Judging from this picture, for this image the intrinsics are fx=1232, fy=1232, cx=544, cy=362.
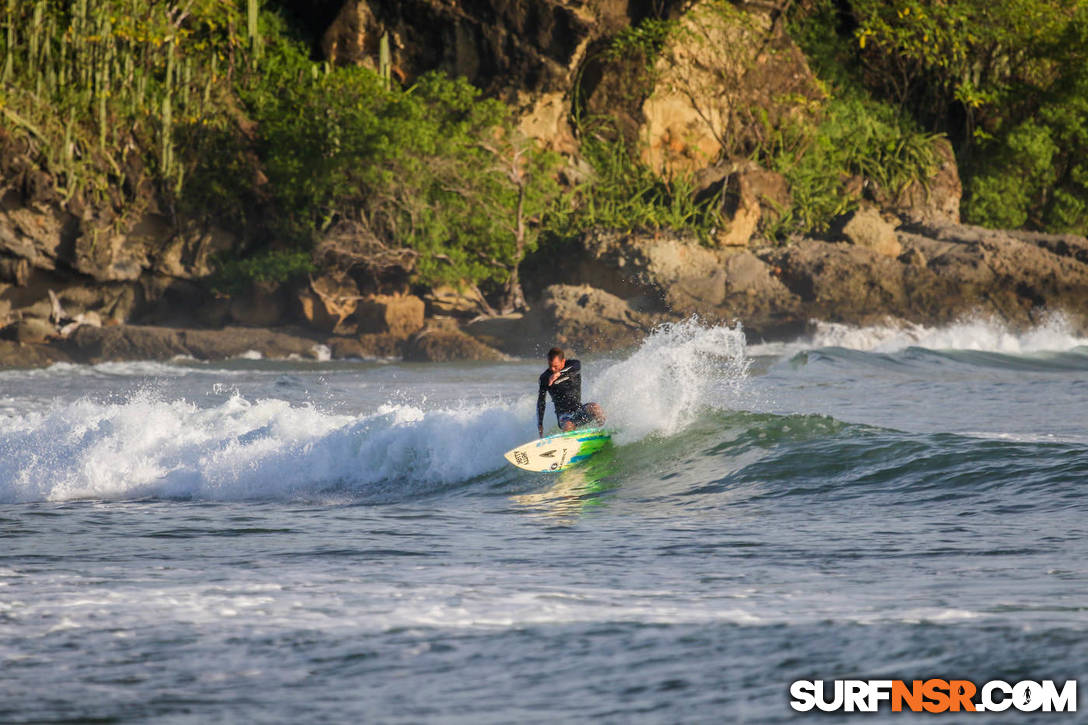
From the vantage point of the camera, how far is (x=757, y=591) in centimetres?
650

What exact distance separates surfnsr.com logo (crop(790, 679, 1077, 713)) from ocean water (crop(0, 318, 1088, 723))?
0.26ft

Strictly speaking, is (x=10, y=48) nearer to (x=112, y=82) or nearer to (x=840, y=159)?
(x=112, y=82)

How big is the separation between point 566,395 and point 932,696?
7.78m

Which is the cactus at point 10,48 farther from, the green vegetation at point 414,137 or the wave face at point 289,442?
the wave face at point 289,442

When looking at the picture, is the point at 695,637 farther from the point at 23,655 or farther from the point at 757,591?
the point at 23,655

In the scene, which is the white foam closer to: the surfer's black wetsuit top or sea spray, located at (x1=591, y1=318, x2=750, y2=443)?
sea spray, located at (x1=591, y1=318, x2=750, y2=443)

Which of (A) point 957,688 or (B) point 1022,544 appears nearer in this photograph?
(A) point 957,688

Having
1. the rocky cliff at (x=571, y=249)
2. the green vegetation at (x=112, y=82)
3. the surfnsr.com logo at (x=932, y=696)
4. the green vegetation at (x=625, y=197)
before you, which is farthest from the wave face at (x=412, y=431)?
the green vegetation at (x=625, y=197)

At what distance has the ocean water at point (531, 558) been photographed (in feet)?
16.6

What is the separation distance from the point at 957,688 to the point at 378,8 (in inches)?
1174

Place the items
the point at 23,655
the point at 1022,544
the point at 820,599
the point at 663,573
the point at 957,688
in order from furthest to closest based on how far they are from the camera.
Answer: the point at 1022,544 < the point at 663,573 < the point at 820,599 < the point at 23,655 < the point at 957,688

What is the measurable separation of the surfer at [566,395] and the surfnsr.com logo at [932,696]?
724 centimetres

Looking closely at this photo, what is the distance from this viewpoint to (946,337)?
2827 cm

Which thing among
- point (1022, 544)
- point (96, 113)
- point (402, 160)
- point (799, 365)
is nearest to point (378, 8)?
point (402, 160)
